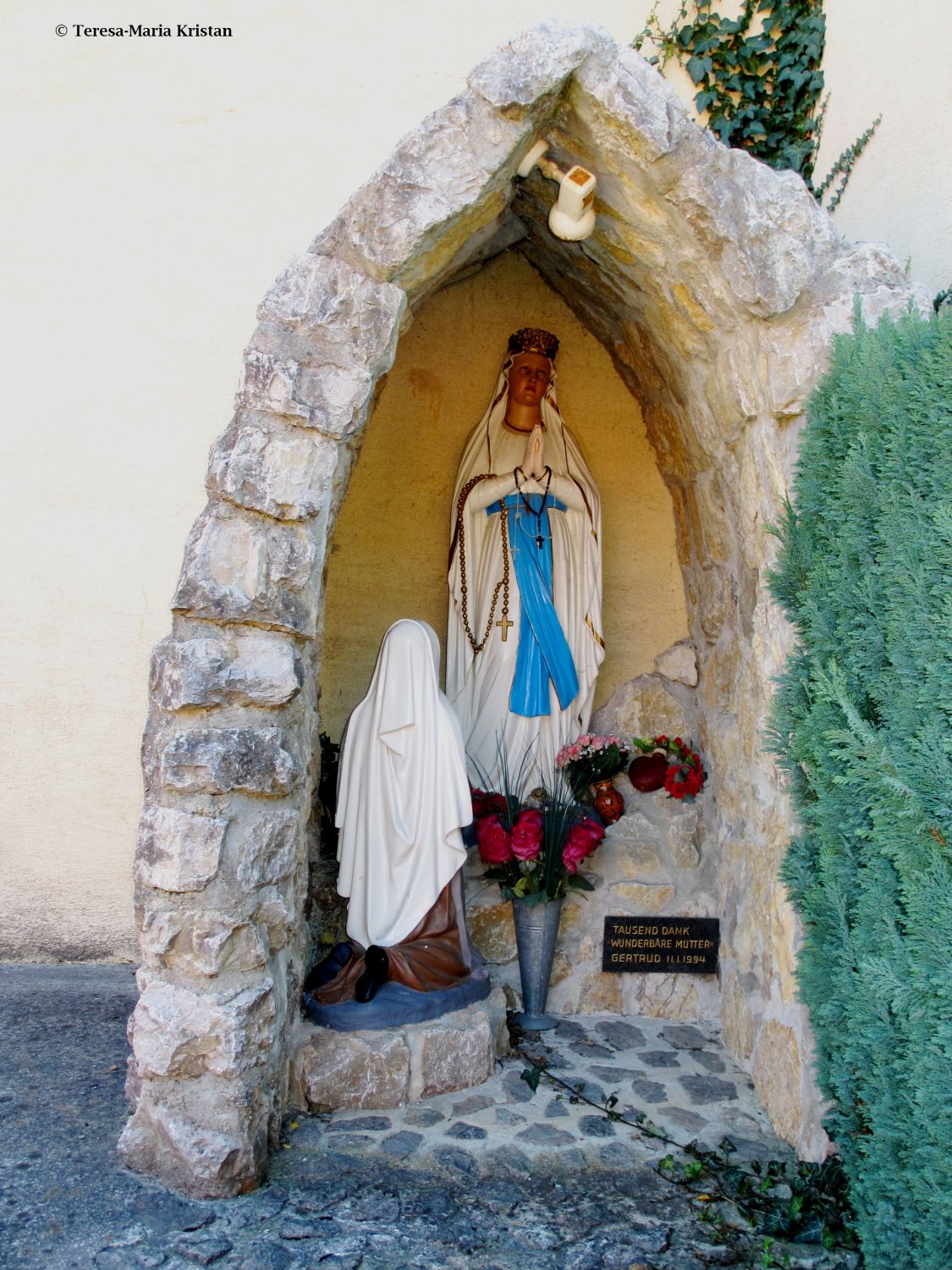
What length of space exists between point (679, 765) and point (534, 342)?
185cm

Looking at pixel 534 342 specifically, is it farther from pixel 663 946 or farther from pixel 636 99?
pixel 663 946

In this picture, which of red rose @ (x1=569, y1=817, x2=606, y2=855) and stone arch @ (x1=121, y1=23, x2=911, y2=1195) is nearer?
stone arch @ (x1=121, y1=23, x2=911, y2=1195)

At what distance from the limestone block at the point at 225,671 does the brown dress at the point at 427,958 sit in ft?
3.45

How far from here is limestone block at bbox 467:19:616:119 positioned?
122 inches

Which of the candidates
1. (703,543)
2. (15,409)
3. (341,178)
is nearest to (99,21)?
(341,178)

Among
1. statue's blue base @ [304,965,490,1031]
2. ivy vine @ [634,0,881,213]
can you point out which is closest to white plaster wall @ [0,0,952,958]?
ivy vine @ [634,0,881,213]

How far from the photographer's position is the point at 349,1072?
10.8ft

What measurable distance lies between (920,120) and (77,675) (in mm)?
4217

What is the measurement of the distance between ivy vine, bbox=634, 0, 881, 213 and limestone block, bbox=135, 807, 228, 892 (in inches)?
141

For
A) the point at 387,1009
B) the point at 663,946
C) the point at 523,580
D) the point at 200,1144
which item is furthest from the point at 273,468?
the point at 663,946

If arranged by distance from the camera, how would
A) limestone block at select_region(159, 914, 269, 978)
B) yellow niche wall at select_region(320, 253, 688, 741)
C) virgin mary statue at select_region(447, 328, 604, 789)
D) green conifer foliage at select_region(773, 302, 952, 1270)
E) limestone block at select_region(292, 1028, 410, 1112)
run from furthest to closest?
yellow niche wall at select_region(320, 253, 688, 741)
virgin mary statue at select_region(447, 328, 604, 789)
limestone block at select_region(292, 1028, 410, 1112)
limestone block at select_region(159, 914, 269, 978)
green conifer foliage at select_region(773, 302, 952, 1270)

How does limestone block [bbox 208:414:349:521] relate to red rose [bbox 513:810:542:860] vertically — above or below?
above

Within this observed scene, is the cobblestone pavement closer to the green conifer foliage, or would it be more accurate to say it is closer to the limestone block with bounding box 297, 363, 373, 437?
the green conifer foliage

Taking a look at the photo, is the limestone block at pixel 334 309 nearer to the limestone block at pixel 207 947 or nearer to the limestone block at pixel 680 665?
the limestone block at pixel 207 947
